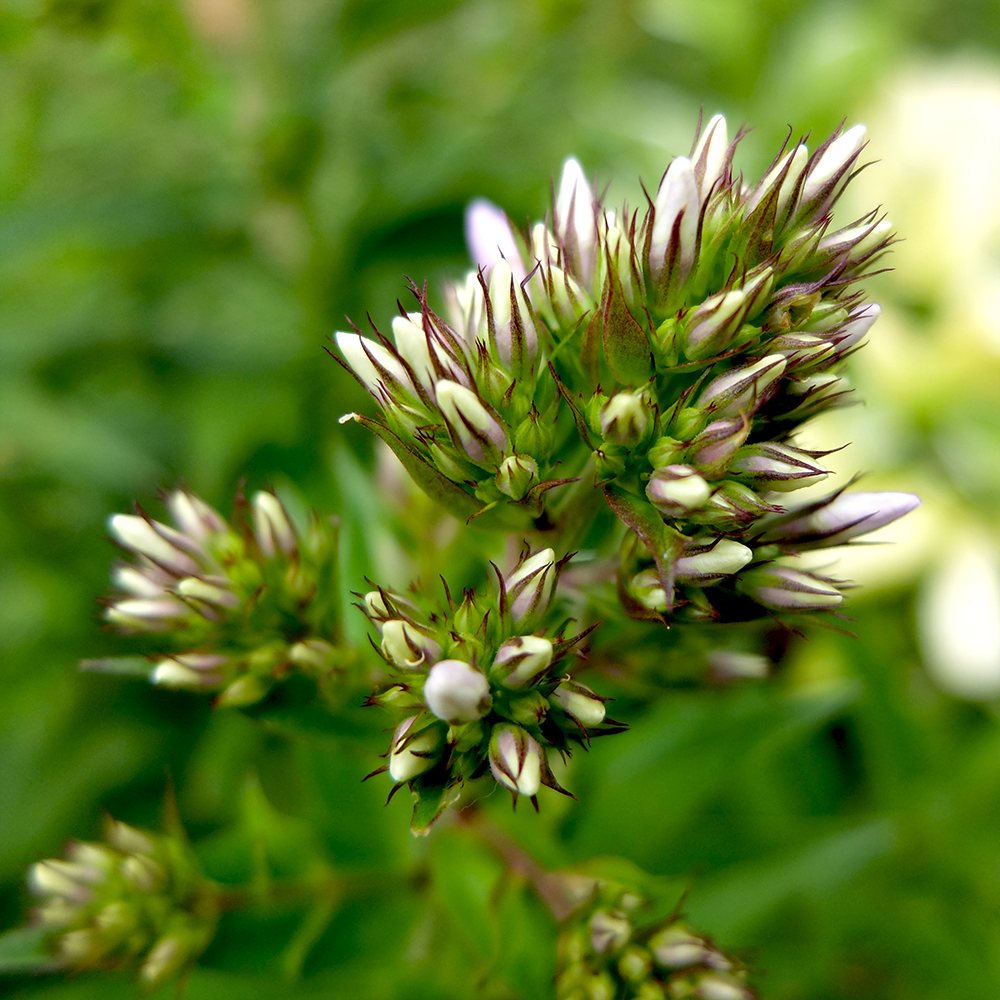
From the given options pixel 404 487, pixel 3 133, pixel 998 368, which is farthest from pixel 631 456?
pixel 998 368

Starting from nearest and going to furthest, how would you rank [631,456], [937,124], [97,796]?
[631,456], [97,796], [937,124]

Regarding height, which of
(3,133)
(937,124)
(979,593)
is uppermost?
(3,133)

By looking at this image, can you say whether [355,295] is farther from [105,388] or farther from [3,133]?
[3,133]

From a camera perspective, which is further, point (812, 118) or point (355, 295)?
point (812, 118)

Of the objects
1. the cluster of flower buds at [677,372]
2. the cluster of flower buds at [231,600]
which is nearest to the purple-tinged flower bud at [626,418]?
the cluster of flower buds at [677,372]

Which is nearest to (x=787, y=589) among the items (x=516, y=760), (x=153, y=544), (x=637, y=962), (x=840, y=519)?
(x=840, y=519)

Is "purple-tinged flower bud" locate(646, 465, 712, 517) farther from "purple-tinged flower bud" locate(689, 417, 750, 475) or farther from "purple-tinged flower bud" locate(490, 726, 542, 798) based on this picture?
"purple-tinged flower bud" locate(490, 726, 542, 798)

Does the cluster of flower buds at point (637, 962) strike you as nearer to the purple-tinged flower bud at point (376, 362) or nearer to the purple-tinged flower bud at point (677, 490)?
the purple-tinged flower bud at point (677, 490)
